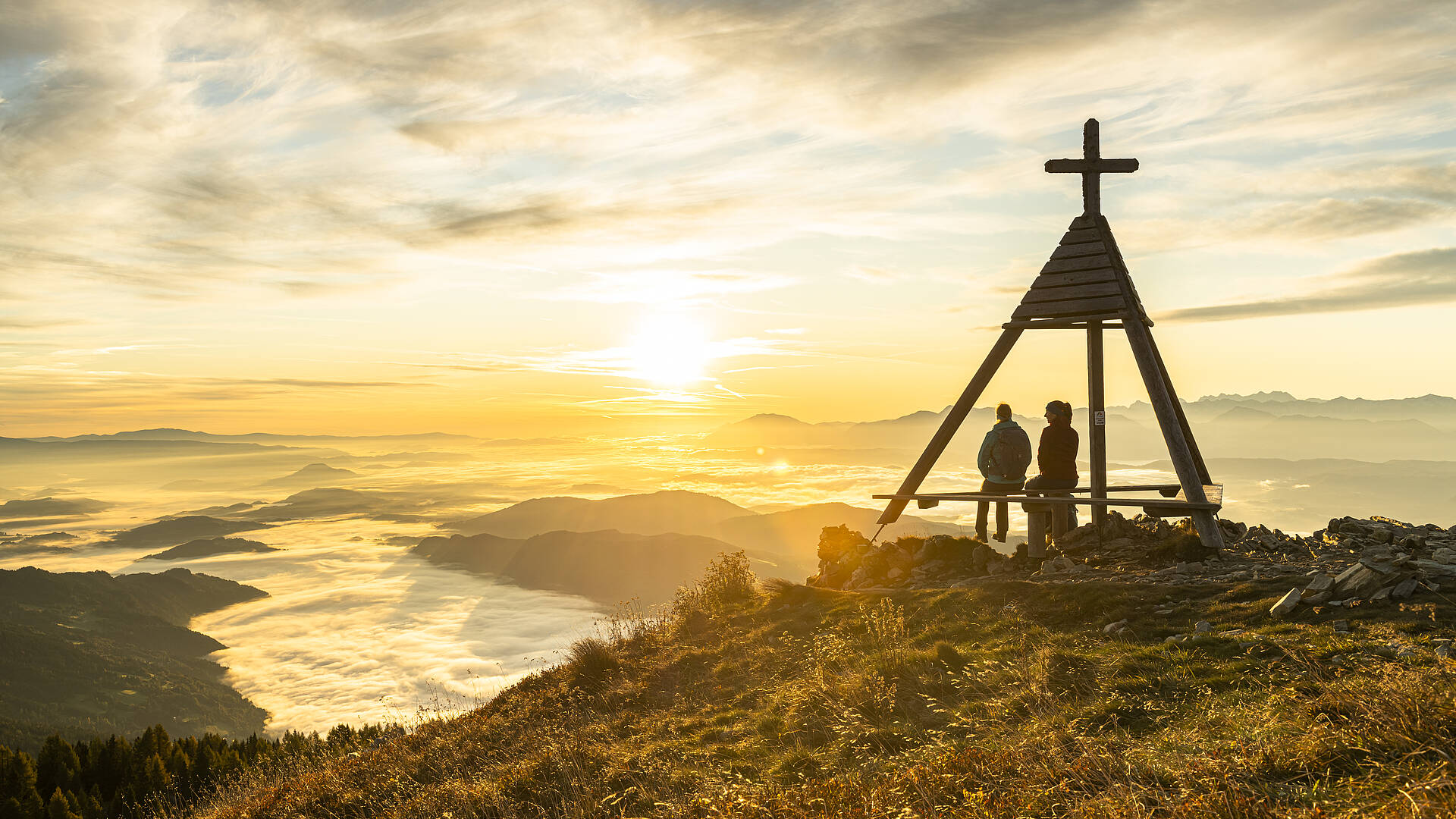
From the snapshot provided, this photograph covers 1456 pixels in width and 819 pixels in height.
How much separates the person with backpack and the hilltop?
1591mm

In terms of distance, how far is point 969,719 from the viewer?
20.8ft

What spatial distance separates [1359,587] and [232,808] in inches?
592

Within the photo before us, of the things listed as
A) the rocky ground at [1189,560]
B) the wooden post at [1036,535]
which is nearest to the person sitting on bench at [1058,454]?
the wooden post at [1036,535]

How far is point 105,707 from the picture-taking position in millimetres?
146625

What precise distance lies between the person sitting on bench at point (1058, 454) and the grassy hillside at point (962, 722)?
203cm

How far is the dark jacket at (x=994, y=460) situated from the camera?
41.2 feet

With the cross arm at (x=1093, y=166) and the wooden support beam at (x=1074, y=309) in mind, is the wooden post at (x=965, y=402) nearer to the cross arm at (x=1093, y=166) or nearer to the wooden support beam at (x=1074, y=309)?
the wooden support beam at (x=1074, y=309)

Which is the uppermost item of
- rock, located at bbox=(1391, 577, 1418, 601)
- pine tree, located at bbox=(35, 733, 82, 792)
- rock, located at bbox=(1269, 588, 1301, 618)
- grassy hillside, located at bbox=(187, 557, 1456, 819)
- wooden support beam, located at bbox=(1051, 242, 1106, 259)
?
wooden support beam, located at bbox=(1051, 242, 1106, 259)

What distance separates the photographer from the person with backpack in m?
12.5

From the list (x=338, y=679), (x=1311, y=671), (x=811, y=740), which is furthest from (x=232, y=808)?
(x=338, y=679)

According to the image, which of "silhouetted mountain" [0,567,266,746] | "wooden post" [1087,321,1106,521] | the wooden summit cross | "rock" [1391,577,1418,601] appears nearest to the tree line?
the wooden summit cross

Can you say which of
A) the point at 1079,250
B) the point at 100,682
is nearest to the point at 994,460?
the point at 1079,250

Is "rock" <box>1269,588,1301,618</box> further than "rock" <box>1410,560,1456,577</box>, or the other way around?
"rock" <box>1410,560,1456,577</box>

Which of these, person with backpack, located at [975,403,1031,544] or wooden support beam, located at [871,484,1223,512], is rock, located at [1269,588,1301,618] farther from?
person with backpack, located at [975,403,1031,544]
